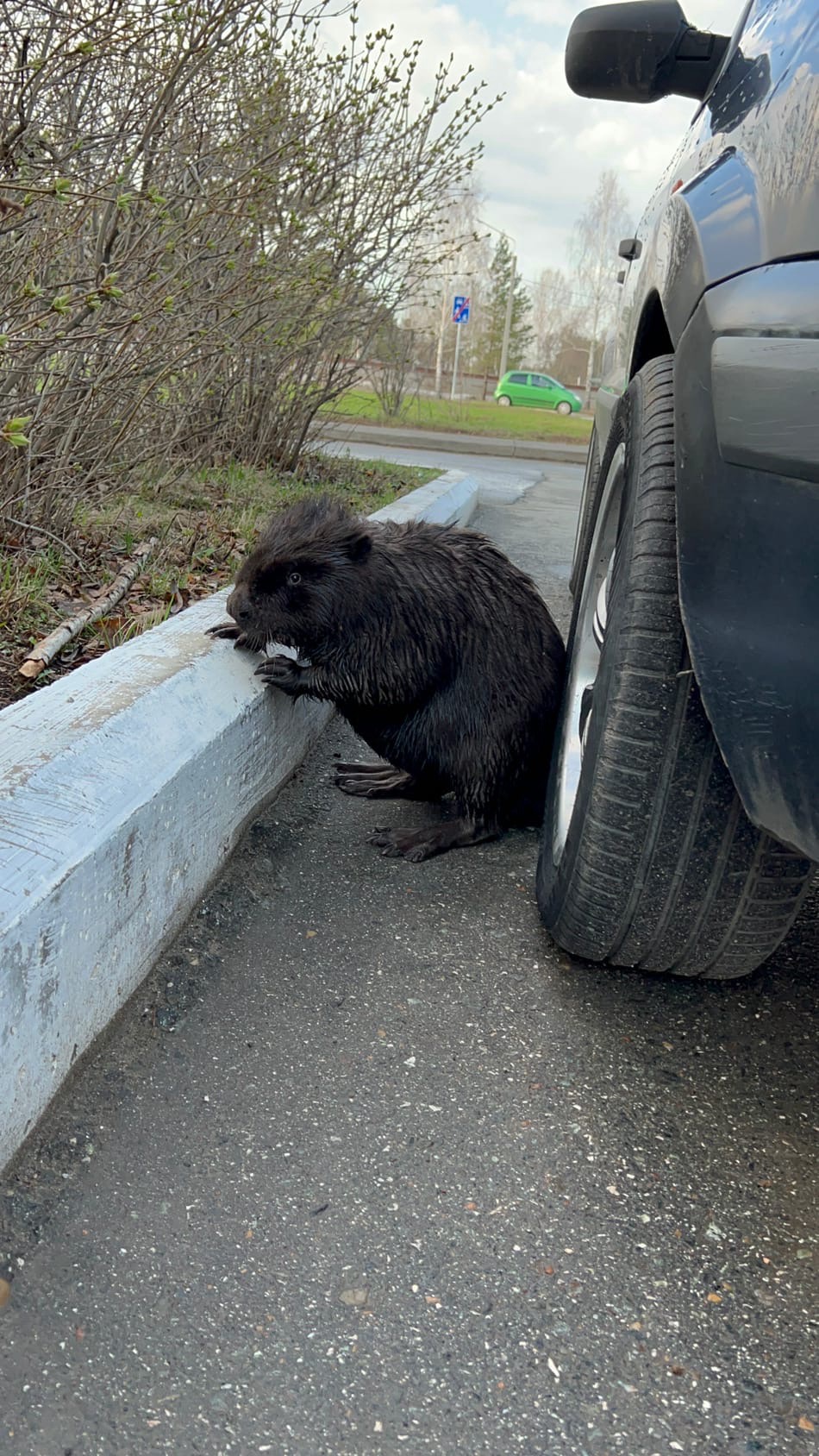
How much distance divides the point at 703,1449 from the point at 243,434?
248 inches

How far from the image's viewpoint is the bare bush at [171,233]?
299cm

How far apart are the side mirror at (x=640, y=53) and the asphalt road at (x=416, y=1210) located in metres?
1.83

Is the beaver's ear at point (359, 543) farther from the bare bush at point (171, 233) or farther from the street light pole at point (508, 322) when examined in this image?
the street light pole at point (508, 322)

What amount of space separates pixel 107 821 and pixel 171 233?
306cm

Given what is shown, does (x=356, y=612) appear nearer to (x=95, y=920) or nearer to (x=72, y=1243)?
(x=95, y=920)

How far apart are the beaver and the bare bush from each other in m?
0.79

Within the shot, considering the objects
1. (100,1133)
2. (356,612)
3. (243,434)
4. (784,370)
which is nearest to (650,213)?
(356,612)

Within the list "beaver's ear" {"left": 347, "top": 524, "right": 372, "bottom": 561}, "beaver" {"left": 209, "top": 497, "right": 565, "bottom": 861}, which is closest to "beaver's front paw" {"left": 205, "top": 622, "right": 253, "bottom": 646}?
"beaver" {"left": 209, "top": 497, "right": 565, "bottom": 861}

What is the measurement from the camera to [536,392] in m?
43.0

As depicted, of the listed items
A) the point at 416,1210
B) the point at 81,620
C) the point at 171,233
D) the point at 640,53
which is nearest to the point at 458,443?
the point at 171,233

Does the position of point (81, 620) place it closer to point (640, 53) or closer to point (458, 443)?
point (640, 53)

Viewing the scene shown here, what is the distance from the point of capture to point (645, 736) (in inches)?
74.1

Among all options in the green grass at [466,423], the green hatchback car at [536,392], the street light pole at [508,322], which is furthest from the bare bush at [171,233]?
the street light pole at [508,322]

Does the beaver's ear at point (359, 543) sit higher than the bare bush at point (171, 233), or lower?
lower
